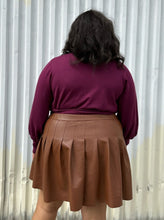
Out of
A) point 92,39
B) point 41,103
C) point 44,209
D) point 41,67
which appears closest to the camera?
point 92,39

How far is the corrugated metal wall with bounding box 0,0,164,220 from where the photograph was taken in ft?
8.02

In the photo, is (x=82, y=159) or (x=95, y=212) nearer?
(x=82, y=159)

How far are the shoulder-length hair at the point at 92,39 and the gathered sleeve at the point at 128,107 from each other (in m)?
0.19

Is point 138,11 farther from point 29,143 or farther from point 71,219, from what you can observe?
point 71,219

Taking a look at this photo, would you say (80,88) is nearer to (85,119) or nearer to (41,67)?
(85,119)

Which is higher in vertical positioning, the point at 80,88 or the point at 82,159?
the point at 80,88

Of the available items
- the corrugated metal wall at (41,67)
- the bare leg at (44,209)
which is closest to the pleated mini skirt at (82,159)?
the bare leg at (44,209)

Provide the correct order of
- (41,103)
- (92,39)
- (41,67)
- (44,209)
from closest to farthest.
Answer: (92,39), (41,103), (44,209), (41,67)

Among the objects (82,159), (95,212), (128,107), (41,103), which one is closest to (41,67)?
(41,103)

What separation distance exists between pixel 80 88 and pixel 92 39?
0.83ft

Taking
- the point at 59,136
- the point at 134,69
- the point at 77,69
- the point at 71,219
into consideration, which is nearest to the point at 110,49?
the point at 77,69

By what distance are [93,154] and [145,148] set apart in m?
1.13

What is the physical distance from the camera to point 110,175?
5.43 feet

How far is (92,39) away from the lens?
1.58m
